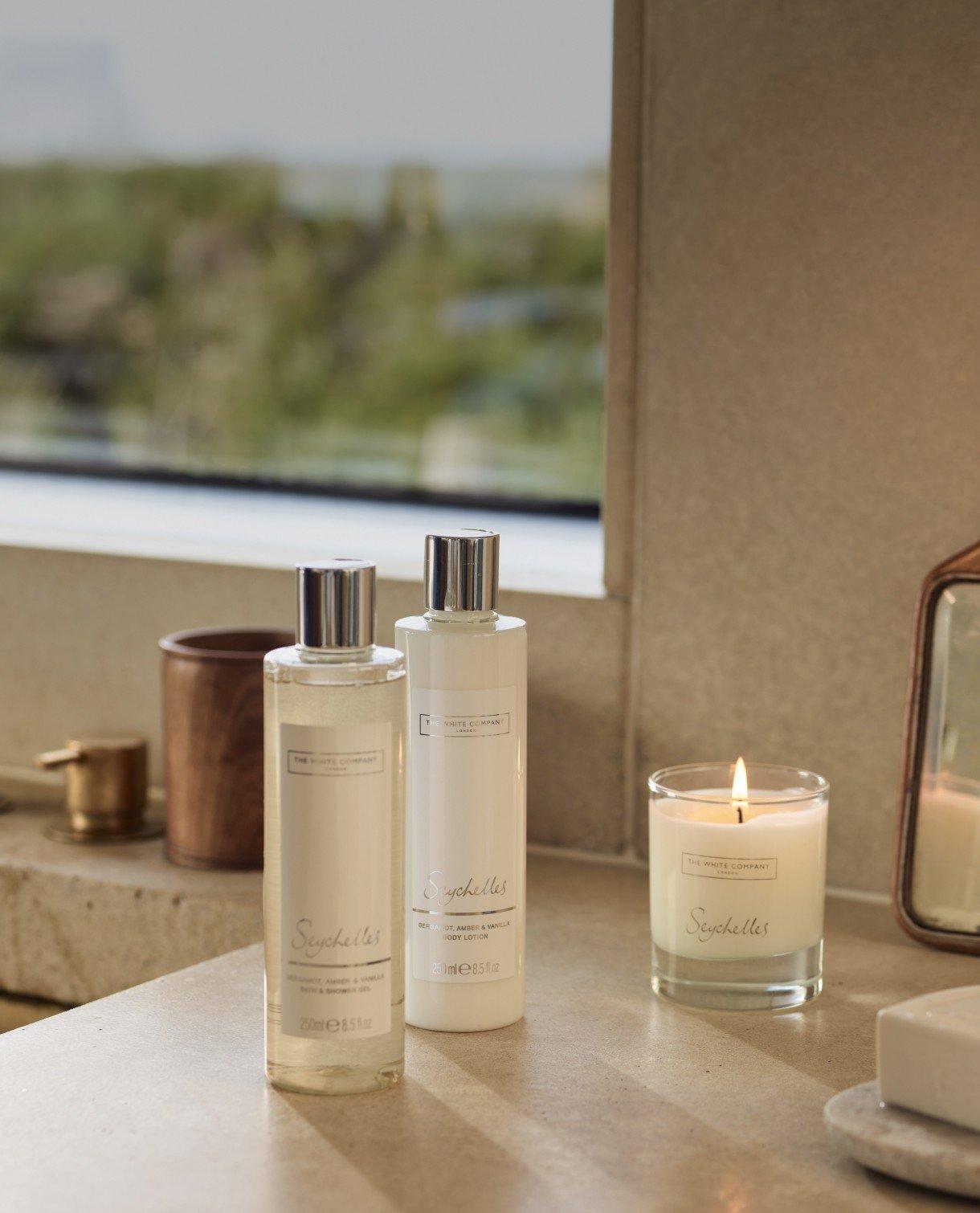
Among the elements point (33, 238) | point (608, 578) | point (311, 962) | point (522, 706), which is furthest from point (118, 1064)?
point (33, 238)

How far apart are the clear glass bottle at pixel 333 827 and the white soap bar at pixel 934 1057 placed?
19cm

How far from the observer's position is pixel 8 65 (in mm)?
1409

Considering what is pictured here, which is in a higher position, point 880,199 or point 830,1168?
point 880,199

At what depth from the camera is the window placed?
1209 millimetres

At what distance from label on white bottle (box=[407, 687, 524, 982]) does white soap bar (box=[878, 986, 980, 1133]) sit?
0.17 metres

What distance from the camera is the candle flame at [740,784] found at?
70 cm

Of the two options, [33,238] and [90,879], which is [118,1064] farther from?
[33,238]

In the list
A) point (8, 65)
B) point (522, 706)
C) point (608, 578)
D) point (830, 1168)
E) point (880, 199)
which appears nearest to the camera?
point (830, 1168)

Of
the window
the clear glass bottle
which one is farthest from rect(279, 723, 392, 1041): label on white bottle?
the window

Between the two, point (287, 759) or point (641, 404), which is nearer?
point (287, 759)

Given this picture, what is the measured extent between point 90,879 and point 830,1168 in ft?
1.72

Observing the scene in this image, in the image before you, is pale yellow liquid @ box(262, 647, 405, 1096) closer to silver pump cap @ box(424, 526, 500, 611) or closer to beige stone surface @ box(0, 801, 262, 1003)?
silver pump cap @ box(424, 526, 500, 611)

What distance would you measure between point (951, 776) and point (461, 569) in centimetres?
30

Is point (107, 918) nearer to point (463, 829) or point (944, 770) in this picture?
point (463, 829)
